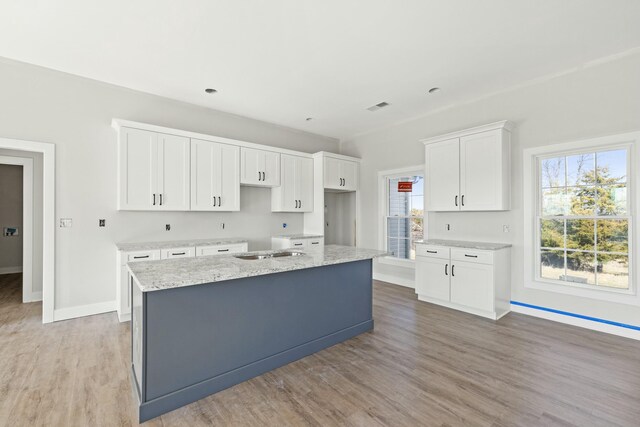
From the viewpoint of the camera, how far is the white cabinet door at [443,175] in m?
4.24

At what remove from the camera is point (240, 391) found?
217 centimetres

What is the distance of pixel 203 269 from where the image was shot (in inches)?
83.0

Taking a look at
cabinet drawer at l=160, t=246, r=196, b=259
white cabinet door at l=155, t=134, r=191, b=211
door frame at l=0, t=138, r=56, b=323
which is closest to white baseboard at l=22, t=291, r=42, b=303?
door frame at l=0, t=138, r=56, b=323

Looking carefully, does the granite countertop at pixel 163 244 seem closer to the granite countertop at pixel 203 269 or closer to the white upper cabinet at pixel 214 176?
the white upper cabinet at pixel 214 176

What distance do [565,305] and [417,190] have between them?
2.55m

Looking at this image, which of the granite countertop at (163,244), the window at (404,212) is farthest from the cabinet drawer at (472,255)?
the granite countertop at (163,244)

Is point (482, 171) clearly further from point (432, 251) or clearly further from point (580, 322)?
point (580, 322)

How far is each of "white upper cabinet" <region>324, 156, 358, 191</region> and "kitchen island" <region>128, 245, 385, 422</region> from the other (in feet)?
9.22

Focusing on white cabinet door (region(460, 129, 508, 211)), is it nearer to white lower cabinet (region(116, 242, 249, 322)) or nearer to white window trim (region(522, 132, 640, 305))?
white window trim (region(522, 132, 640, 305))

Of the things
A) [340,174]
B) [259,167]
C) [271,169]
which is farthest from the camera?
[340,174]

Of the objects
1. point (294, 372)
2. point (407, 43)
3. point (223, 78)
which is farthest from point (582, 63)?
point (294, 372)

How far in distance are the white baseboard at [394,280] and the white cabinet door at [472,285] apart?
3.99 ft

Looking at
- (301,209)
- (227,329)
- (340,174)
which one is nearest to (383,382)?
(227,329)

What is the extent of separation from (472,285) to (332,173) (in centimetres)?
300
